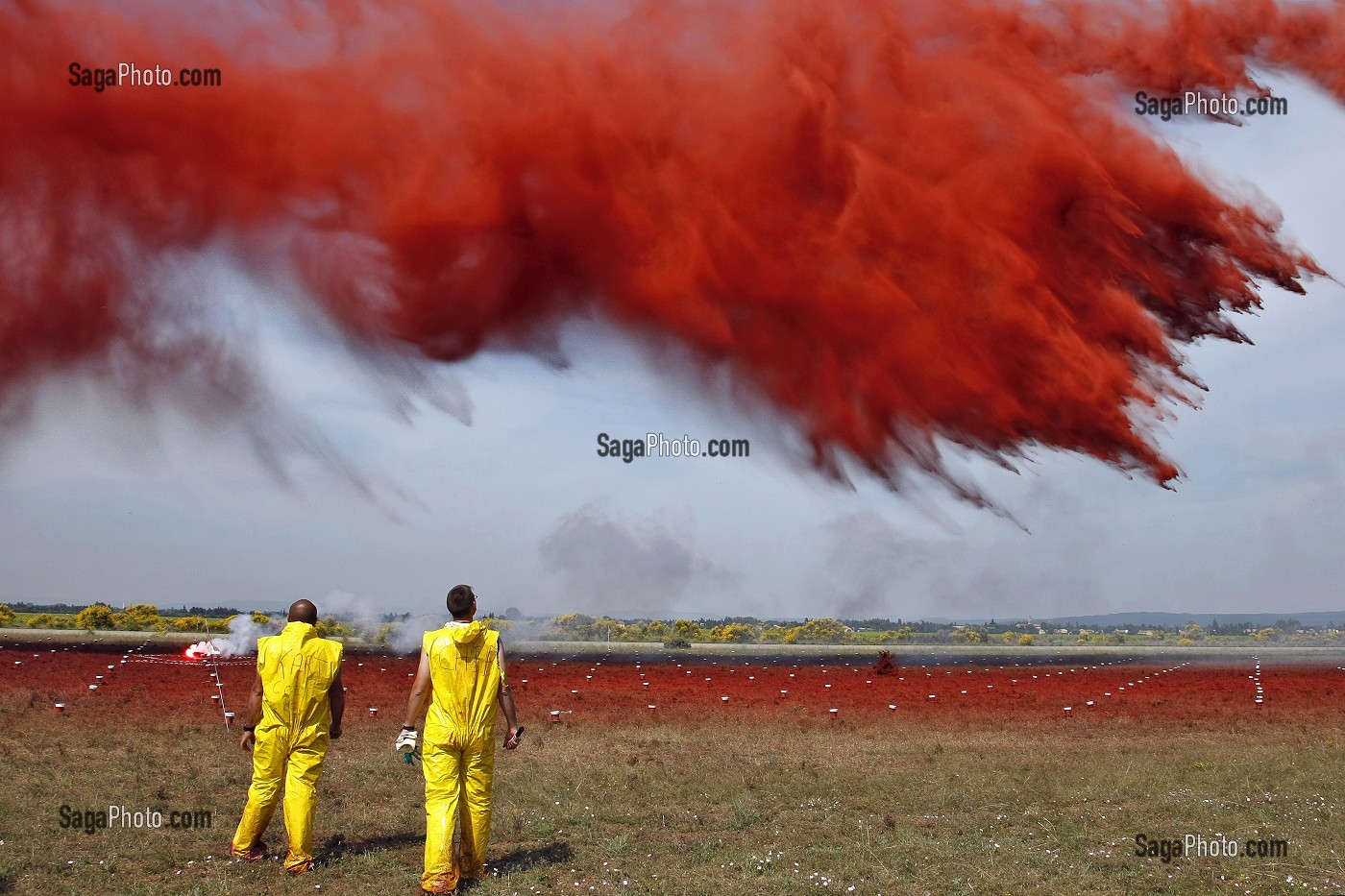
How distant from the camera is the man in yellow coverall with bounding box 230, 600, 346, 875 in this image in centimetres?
906

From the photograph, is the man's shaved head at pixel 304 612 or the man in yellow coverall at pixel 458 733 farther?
the man's shaved head at pixel 304 612

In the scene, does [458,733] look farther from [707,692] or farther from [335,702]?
[707,692]

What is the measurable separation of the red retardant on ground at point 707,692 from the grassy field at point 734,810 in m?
2.35

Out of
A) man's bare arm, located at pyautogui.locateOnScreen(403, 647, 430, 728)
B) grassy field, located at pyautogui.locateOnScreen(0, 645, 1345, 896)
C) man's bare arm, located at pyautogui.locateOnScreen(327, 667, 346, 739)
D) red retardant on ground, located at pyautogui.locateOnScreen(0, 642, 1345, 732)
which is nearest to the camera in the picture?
man's bare arm, located at pyautogui.locateOnScreen(403, 647, 430, 728)

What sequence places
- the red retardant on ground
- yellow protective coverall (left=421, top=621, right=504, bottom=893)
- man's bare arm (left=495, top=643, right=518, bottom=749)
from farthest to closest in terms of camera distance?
the red retardant on ground → man's bare arm (left=495, top=643, right=518, bottom=749) → yellow protective coverall (left=421, top=621, right=504, bottom=893)

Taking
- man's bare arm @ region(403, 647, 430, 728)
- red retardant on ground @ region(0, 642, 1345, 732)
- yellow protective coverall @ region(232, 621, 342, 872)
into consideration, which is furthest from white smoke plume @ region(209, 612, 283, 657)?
man's bare arm @ region(403, 647, 430, 728)

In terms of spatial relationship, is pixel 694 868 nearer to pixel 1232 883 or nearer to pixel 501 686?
pixel 501 686

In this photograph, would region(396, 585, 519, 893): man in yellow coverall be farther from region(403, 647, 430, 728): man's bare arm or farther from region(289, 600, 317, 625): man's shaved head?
region(289, 600, 317, 625): man's shaved head

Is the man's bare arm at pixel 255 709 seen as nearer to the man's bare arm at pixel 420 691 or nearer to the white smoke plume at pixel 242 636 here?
the man's bare arm at pixel 420 691

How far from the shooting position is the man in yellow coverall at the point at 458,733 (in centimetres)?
838

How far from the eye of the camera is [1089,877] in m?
9.12

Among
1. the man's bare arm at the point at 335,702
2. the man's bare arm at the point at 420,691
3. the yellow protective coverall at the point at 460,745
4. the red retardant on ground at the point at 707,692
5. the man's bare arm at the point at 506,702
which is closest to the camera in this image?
the yellow protective coverall at the point at 460,745

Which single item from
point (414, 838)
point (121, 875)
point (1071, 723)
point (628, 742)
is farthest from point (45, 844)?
point (1071, 723)

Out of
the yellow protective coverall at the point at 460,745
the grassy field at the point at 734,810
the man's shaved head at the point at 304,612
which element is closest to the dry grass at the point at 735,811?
the grassy field at the point at 734,810
